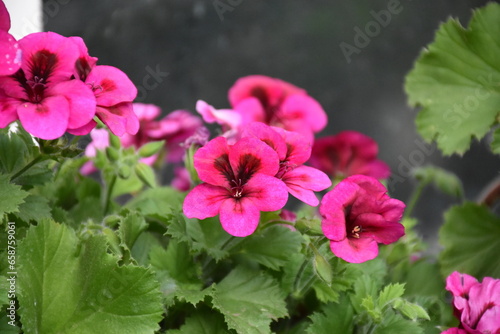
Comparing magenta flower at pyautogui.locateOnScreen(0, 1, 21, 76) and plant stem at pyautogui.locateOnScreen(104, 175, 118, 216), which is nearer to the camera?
magenta flower at pyautogui.locateOnScreen(0, 1, 21, 76)

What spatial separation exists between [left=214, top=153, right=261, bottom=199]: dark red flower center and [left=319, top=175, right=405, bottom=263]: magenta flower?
7 centimetres

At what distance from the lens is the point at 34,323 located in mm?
522

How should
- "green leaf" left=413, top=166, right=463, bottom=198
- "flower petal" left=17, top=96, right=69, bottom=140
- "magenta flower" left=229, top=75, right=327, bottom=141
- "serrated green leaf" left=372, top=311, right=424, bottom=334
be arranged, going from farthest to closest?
"green leaf" left=413, top=166, right=463, bottom=198
"magenta flower" left=229, top=75, right=327, bottom=141
"serrated green leaf" left=372, top=311, right=424, bottom=334
"flower petal" left=17, top=96, right=69, bottom=140

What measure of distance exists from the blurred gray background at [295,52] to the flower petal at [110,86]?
3.04 ft

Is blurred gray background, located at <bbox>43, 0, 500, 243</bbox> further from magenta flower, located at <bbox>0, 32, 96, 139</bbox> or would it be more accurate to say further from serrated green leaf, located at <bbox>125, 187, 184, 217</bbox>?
magenta flower, located at <bbox>0, 32, 96, 139</bbox>

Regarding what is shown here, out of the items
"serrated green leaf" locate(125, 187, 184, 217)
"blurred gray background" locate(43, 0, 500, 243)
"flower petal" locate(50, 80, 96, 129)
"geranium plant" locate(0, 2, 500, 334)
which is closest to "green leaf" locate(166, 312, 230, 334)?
"geranium plant" locate(0, 2, 500, 334)

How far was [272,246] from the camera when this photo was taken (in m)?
0.59

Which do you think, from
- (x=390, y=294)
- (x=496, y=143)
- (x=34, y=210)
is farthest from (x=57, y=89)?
(x=496, y=143)

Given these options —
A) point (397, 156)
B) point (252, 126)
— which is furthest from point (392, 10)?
point (252, 126)

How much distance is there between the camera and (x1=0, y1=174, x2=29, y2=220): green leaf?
50 centimetres

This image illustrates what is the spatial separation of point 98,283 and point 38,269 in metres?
0.06

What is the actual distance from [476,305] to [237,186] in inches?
9.9

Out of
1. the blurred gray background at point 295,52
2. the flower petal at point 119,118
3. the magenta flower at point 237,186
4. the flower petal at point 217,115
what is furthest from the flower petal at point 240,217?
the blurred gray background at point 295,52

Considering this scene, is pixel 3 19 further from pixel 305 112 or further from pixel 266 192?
pixel 305 112
